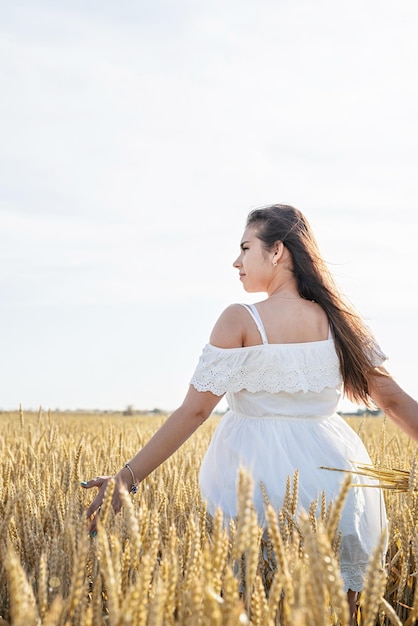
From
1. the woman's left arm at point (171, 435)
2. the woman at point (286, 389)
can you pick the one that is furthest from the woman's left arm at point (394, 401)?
the woman's left arm at point (171, 435)

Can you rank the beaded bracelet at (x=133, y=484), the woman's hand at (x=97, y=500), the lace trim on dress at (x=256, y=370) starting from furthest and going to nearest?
the lace trim on dress at (x=256, y=370) → the beaded bracelet at (x=133, y=484) → the woman's hand at (x=97, y=500)

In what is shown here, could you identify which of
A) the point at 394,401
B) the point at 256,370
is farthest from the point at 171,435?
the point at 394,401

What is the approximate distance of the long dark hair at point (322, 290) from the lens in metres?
2.63

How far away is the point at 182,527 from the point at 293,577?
4.09ft

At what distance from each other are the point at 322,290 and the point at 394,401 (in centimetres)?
50

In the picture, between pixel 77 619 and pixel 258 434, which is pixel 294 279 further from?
pixel 77 619

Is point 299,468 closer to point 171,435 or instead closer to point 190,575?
point 171,435

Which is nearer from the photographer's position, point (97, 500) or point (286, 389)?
point (97, 500)

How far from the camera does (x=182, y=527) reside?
97.3 inches

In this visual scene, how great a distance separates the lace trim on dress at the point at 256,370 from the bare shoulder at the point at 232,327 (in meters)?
0.03

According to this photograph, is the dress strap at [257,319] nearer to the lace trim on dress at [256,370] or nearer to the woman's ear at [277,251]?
the lace trim on dress at [256,370]

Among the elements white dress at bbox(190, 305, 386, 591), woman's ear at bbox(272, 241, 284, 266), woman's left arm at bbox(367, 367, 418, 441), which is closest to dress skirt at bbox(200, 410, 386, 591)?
white dress at bbox(190, 305, 386, 591)

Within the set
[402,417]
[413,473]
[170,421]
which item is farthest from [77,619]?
[402,417]

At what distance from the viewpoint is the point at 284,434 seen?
2.48 metres
